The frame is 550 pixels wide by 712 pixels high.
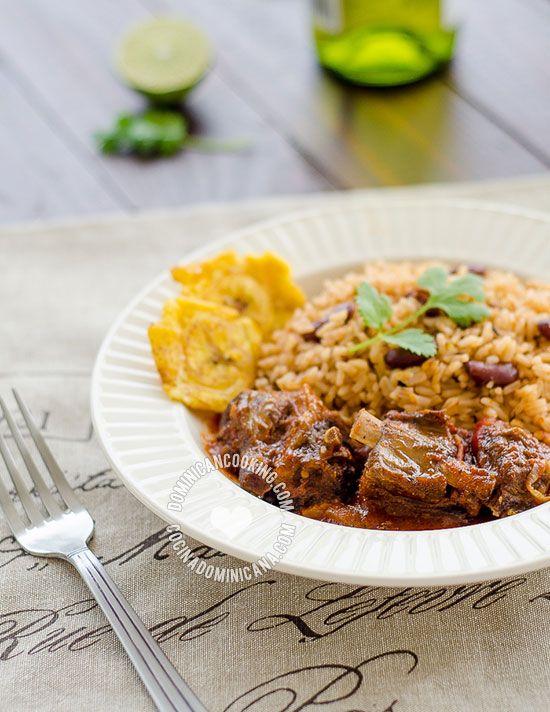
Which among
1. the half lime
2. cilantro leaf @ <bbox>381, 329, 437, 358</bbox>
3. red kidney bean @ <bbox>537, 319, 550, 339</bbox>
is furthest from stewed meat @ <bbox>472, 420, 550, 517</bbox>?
the half lime

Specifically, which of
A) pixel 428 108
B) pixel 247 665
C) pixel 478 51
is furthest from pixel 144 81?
pixel 247 665

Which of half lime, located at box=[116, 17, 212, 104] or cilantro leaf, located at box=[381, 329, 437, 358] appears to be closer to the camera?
cilantro leaf, located at box=[381, 329, 437, 358]

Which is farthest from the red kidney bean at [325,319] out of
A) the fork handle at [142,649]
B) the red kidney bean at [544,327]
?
the fork handle at [142,649]

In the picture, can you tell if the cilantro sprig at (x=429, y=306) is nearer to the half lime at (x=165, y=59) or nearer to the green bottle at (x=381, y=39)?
the green bottle at (x=381, y=39)

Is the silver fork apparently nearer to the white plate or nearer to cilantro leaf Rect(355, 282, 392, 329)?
the white plate

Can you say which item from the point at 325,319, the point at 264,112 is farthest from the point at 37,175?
the point at 325,319

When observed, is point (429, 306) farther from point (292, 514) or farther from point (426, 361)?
point (292, 514)

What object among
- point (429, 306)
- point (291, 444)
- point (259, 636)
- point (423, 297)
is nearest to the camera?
point (259, 636)
